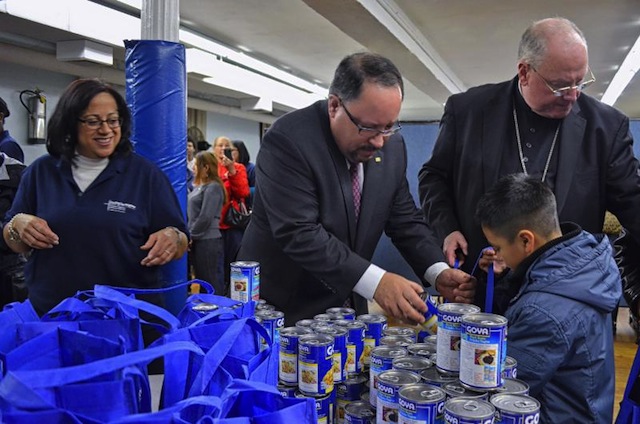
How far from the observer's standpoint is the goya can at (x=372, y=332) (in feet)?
4.68

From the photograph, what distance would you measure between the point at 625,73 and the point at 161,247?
30.6 feet

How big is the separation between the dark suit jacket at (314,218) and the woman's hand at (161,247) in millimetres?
282

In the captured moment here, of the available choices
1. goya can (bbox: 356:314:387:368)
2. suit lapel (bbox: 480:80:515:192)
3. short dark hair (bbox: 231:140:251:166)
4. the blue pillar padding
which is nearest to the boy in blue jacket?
goya can (bbox: 356:314:387:368)

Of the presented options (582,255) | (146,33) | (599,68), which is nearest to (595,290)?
(582,255)

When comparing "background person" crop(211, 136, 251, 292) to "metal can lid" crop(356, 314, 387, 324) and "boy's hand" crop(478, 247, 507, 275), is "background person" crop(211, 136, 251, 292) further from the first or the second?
"metal can lid" crop(356, 314, 387, 324)

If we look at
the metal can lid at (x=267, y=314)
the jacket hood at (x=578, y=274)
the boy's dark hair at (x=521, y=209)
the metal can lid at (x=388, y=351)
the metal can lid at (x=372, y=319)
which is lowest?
the metal can lid at (x=388, y=351)

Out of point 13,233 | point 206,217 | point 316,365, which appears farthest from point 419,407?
point 206,217

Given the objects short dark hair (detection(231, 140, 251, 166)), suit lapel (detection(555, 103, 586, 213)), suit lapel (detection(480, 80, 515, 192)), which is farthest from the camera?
short dark hair (detection(231, 140, 251, 166))

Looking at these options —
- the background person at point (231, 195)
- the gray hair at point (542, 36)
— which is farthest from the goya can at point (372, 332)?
the background person at point (231, 195)

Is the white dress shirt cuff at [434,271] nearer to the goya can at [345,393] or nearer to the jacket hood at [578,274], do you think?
the jacket hood at [578,274]

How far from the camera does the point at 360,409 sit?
1.20 metres

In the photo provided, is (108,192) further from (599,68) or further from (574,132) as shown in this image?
(599,68)

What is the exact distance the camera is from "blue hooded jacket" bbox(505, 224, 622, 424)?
4.58 feet

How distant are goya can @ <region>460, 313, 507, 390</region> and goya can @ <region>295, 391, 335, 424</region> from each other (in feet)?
1.02
